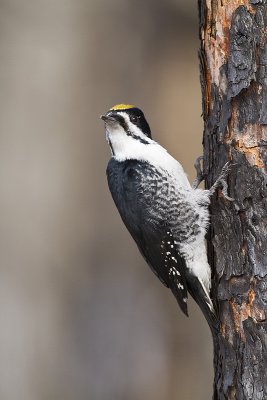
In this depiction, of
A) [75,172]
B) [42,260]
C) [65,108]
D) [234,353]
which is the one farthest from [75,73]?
[234,353]

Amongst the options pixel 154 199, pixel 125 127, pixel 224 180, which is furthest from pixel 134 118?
pixel 224 180

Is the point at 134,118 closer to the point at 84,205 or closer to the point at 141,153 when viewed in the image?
the point at 141,153

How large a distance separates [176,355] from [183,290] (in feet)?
10.5

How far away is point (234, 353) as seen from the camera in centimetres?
351

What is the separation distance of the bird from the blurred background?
2.71 m

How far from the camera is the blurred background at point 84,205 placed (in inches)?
280

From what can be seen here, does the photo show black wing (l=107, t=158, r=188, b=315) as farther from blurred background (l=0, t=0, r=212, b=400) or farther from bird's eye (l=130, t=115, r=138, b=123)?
blurred background (l=0, t=0, r=212, b=400)

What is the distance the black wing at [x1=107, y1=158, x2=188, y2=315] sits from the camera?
4121 mm

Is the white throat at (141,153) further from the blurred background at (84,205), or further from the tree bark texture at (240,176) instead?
the blurred background at (84,205)

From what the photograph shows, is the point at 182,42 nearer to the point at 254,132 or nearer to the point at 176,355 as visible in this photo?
the point at 176,355

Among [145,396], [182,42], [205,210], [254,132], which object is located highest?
[182,42]

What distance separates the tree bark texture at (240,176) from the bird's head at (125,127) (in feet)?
2.18

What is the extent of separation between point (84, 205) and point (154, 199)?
11.1 ft

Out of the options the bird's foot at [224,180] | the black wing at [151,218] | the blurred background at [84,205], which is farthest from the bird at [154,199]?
Result: the blurred background at [84,205]
